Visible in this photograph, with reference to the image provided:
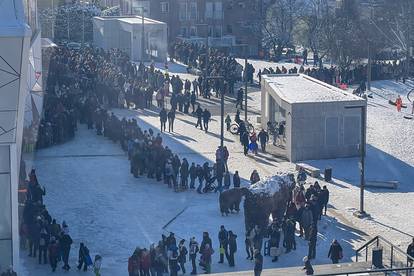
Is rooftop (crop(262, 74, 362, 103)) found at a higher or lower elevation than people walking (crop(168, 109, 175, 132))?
higher

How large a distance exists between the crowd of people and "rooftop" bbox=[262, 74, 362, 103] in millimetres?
11421

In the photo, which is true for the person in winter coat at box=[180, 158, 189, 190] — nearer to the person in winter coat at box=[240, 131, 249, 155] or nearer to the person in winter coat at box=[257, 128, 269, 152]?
the person in winter coat at box=[240, 131, 249, 155]

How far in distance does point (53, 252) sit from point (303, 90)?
14994mm

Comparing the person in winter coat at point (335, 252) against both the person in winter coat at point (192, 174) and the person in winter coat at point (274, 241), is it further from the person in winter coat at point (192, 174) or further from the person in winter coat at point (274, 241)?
the person in winter coat at point (192, 174)

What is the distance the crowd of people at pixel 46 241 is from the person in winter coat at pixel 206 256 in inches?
84.1

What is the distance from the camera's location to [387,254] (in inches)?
872

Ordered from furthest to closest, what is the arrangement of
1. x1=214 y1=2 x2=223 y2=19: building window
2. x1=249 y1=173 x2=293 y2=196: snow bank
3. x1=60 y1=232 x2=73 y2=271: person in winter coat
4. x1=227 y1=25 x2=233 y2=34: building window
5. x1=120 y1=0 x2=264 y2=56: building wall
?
x1=227 y1=25 x2=233 y2=34: building window → x1=214 y1=2 x2=223 y2=19: building window → x1=120 y1=0 x2=264 y2=56: building wall → x1=249 y1=173 x2=293 y2=196: snow bank → x1=60 y1=232 x2=73 y2=271: person in winter coat

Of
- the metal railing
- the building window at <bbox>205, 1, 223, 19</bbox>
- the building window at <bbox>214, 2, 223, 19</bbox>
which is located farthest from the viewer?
the building window at <bbox>214, 2, 223, 19</bbox>

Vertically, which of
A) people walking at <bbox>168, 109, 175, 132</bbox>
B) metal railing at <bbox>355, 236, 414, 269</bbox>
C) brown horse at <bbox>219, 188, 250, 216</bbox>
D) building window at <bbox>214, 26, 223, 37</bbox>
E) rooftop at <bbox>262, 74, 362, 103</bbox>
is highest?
building window at <bbox>214, 26, 223, 37</bbox>

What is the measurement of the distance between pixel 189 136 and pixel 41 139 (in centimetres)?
525

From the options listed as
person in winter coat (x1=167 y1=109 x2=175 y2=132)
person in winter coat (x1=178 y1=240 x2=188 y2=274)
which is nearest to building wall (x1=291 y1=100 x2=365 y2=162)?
person in winter coat (x1=167 y1=109 x2=175 y2=132)

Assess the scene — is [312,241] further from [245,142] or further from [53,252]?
[245,142]

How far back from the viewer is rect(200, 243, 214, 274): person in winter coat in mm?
21312

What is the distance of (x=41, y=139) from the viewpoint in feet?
107
